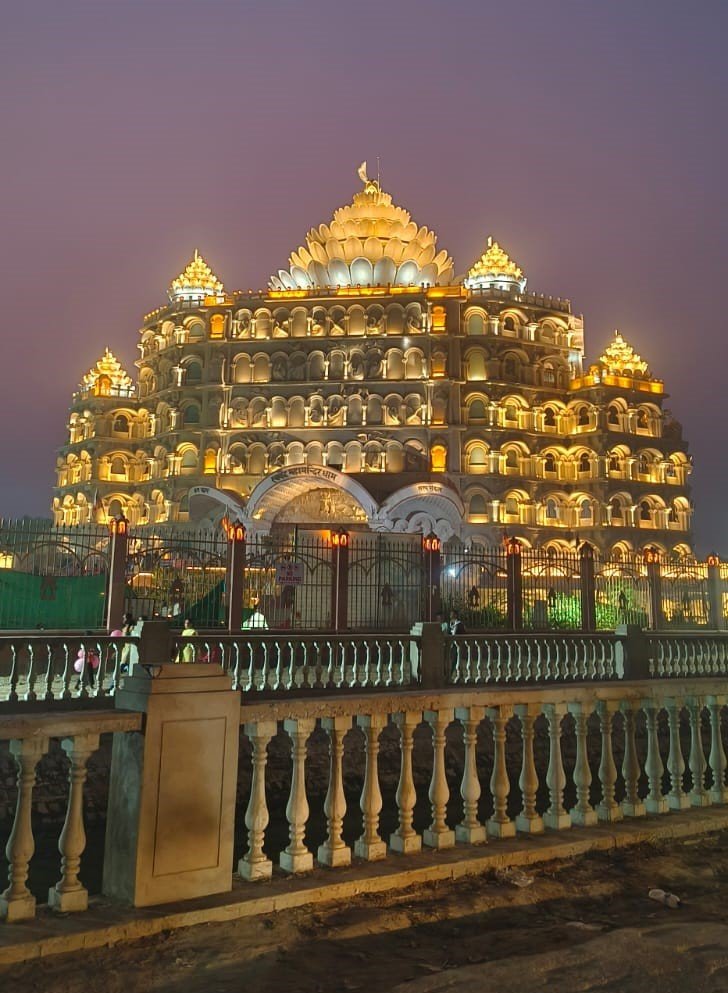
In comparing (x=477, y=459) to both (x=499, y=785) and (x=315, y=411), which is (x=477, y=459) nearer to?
(x=315, y=411)

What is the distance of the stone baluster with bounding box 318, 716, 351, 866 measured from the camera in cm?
518

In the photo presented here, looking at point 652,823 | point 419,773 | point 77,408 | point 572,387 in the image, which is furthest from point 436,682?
point 77,408

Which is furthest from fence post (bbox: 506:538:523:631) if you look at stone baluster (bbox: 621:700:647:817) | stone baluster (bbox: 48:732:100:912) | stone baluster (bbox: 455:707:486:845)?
stone baluster (bbox: 48:732:100:912)

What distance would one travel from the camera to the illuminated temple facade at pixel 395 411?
46906 mm

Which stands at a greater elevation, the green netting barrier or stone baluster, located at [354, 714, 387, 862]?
the green netting barrier

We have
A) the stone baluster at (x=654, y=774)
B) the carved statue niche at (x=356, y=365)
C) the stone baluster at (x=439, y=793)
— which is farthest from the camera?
the carved statue niche at (x=356, y=365)

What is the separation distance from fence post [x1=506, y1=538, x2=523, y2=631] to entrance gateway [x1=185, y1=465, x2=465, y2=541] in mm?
17623

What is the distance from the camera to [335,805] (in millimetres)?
5320

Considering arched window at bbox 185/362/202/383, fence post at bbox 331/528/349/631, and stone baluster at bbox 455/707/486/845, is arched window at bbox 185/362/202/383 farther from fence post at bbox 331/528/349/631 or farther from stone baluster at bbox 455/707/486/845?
stone baluster at bbox 455/707/486/845

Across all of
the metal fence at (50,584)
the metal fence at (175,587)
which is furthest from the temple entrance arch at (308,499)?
the metal fence at (50,584)

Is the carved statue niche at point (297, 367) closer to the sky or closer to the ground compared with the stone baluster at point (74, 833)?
closer to the sky

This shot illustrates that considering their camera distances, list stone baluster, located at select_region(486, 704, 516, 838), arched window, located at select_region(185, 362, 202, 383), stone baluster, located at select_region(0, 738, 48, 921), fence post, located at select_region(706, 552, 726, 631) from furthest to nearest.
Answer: arched window, located at select_region(185, 362, 202, 383)
fence post, located at select_region(706, 552, 726, 631)
stone baluster, located at select_region(486, 704, 516, 838)
stone baluster, located at select_region(0, 738, 48, 921)

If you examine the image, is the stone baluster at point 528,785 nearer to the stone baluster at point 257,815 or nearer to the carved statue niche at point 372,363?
the stone baluster at point 257,815

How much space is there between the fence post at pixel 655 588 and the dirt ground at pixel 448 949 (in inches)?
645
